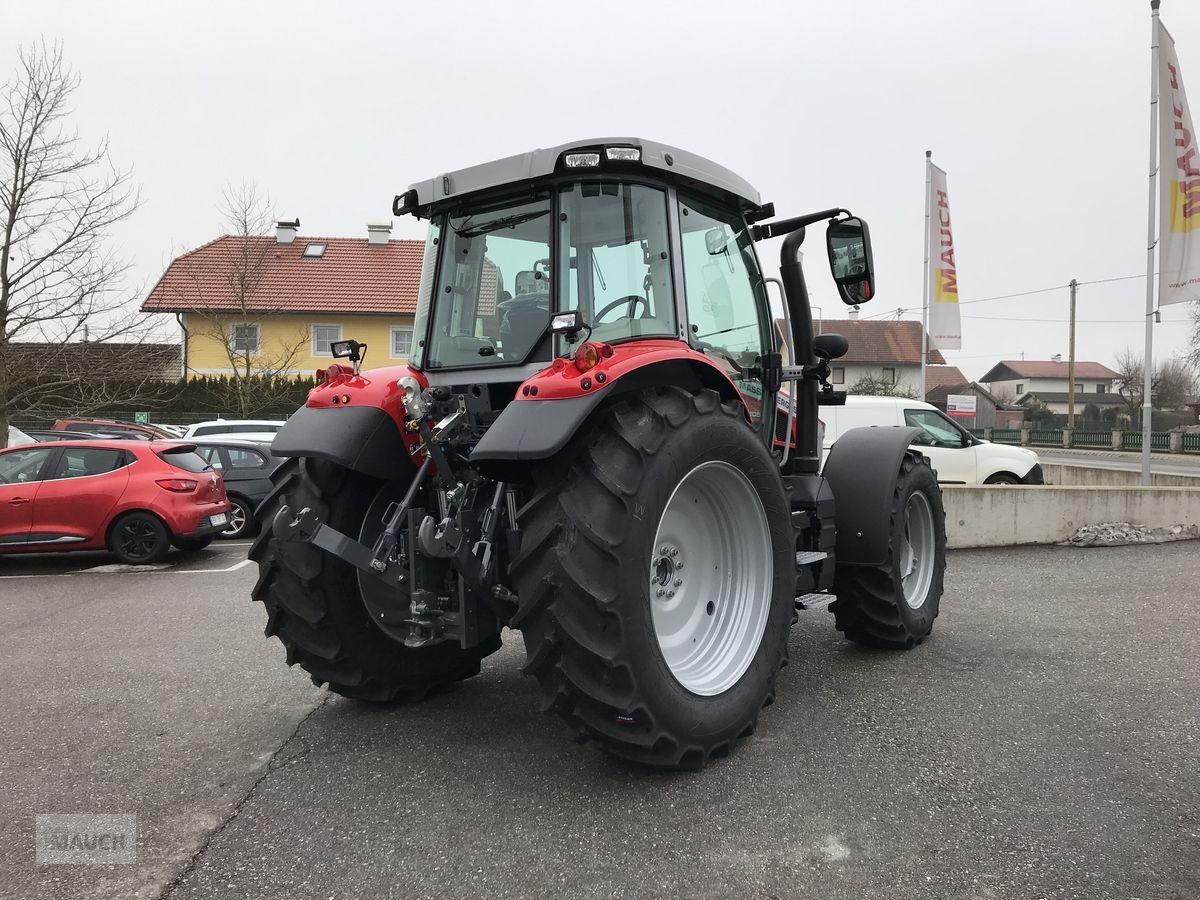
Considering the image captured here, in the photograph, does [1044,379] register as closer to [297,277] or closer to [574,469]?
[297,277]

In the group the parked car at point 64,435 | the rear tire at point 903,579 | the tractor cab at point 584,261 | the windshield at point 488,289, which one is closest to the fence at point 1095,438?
the parked car at point 64,435

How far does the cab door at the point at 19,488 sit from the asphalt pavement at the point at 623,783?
4.77 meters

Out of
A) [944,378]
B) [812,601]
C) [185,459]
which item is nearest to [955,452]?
[812,601]

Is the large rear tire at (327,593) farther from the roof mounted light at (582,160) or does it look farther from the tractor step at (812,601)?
the tractor step at (812,601)

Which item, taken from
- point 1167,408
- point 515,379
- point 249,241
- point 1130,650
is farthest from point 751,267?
point 1167,408

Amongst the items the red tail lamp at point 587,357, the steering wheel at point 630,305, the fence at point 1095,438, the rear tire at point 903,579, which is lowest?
the fence at point 1095,438

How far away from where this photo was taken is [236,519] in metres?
11.8

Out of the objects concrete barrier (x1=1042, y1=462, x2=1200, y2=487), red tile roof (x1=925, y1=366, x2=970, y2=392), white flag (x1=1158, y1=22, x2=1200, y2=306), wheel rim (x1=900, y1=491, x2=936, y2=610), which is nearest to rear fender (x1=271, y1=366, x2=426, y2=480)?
wheel rim (x1=900, y1=491, x2=936, y2=610)

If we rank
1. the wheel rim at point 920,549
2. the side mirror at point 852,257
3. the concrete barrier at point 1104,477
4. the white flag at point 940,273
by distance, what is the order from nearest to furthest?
the side mirror at point 852,257, the wheel rim at point 920,549, the concrete barrier at point 1104,477, the white flag at point 940,273

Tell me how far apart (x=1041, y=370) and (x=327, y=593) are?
106092 millimetres

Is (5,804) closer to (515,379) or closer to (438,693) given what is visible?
(438,693)

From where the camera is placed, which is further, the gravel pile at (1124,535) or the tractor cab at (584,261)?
the gravel pile at (1124,535)

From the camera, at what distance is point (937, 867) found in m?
2.62

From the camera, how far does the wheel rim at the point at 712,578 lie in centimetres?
353
